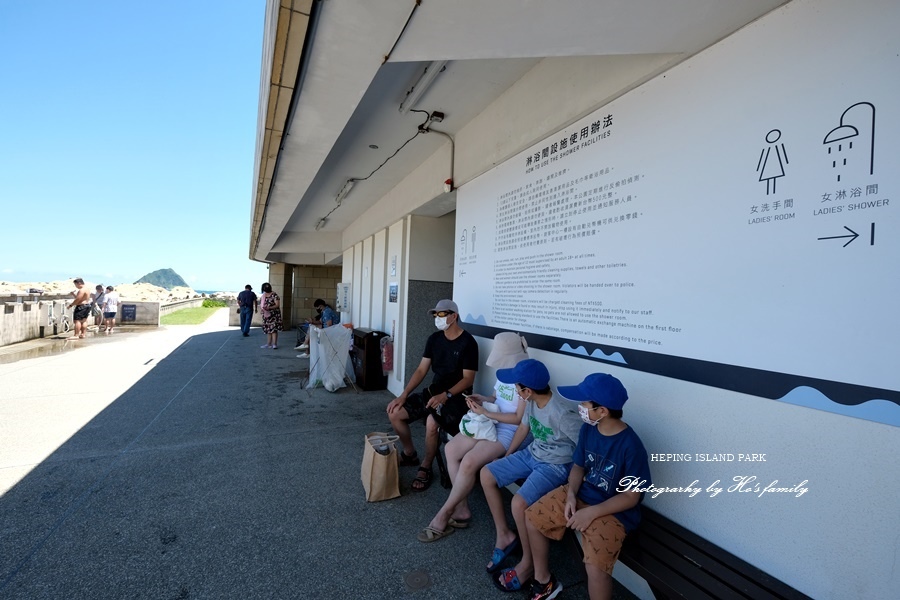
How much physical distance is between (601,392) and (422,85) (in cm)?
285

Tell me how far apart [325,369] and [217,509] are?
Result: 3.68 m

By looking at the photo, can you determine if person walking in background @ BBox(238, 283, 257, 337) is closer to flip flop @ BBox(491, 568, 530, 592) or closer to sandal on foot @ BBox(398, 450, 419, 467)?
sandal on foot @ BBox(398, 450, 419, 467)

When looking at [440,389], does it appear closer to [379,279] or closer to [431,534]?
[431,534]

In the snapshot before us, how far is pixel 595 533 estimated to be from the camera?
1.80m

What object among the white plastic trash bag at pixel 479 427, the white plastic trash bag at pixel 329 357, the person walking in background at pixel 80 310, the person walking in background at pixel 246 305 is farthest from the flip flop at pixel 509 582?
the person walking in background at pixel 80 310

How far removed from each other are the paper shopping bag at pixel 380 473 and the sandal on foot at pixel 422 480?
0.18 m

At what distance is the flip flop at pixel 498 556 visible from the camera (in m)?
2.29

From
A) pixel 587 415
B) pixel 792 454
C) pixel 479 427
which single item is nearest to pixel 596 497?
pixel 587 415

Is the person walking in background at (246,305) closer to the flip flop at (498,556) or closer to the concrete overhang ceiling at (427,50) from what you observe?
the concrete overhang ceiling at (427,50)

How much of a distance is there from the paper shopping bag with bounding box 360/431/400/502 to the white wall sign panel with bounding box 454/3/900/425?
1.57 metres

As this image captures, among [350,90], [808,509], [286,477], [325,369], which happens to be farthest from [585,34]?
[325,369]

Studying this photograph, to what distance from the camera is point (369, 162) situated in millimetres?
5426

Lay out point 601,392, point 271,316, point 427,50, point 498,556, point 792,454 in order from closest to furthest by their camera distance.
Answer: point 792,454 < point 601,392 < point 427,50 < point 498,556 < point 271,316

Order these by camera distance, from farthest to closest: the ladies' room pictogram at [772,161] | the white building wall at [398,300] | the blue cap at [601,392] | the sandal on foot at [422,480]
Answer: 1. the white building wall at [398,300]
2. the sandal on foot at [422,480]
3. the blue cap at [601,392]
4. the ladies' room pictogram at [772,161]
